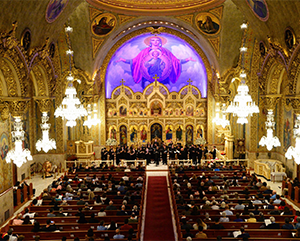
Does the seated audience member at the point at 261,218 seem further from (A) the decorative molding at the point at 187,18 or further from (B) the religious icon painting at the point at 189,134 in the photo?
(B) the religious icon painting at the point at 189,134

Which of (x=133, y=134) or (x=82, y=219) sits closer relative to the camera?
(x=82, y=219)

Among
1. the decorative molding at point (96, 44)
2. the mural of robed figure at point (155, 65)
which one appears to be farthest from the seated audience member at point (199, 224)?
the mural of robed figure at point (155, 65)

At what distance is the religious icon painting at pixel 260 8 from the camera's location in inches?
555

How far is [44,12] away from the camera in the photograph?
14.4 meters

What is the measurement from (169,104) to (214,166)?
11.3 m

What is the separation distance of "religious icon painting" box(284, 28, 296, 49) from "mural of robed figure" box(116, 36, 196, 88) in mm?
16226

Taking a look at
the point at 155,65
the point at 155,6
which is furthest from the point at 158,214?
the point at 155,65

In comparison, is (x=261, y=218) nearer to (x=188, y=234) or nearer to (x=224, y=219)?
(x=224, y=219)

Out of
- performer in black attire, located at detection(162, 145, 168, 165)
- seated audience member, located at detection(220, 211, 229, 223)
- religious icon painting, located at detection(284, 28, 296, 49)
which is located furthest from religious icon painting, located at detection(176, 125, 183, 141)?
seated audience member, located at detection(220, 211, 229, 223)

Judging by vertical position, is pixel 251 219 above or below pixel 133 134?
below

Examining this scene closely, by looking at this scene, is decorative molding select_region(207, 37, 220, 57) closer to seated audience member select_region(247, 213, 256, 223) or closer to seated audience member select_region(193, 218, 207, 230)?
seated audience member select_region(247, 213, 256, 223)

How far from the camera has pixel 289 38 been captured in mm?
13906

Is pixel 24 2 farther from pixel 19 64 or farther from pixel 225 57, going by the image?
pixel 225 57

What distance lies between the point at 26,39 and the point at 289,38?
1228 cm
